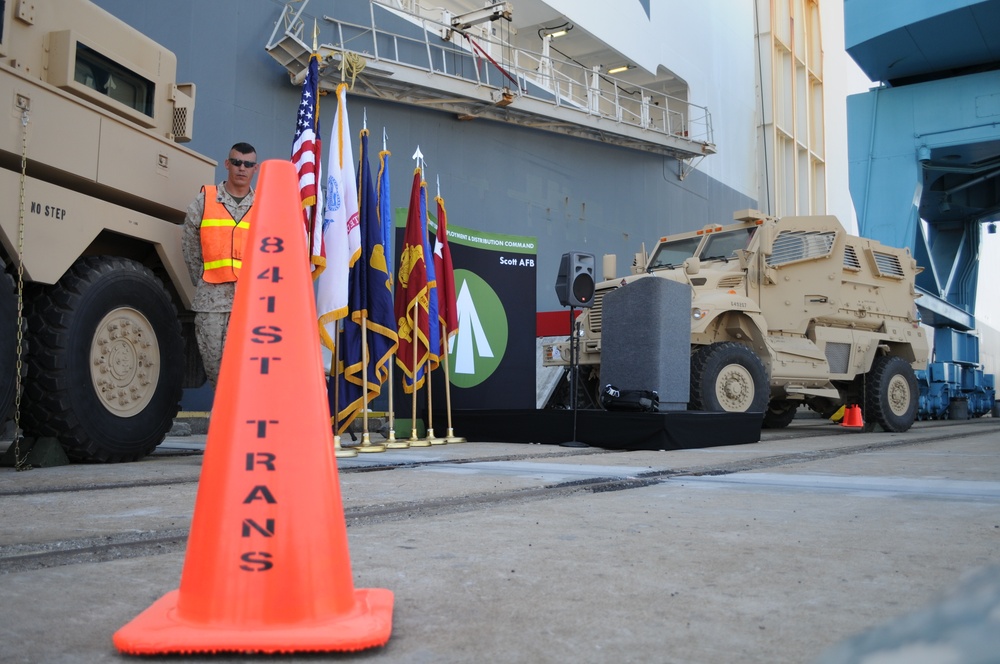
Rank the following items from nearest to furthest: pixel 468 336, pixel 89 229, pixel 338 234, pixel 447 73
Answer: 1. pixel 89 229
2. pixel 338 234
3. pixel 468 336
4. pixel 447 73

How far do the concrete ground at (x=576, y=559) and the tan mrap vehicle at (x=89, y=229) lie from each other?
1.73 ft

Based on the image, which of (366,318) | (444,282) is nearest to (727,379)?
(444,282)

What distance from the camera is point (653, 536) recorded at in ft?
7.64

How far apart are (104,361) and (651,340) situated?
4.23 m

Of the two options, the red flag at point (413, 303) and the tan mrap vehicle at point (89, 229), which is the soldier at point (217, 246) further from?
the red flag at point (413, 303)

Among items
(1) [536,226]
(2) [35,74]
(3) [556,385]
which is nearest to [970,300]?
(1) [536,226]

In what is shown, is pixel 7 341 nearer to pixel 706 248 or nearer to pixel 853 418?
pixel 706 248

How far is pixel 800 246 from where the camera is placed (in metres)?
9.74

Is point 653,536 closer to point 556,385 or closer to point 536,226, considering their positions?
point 556,385

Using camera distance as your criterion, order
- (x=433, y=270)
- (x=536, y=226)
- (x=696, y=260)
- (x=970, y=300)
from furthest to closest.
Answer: (x=970, y=300), (x=536, y=226), (x=696, y=260), (x=433, y=270)

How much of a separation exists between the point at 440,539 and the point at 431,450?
13.5ft

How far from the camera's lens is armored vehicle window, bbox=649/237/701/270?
10172 mm

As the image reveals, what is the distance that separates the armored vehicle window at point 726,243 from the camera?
972cm

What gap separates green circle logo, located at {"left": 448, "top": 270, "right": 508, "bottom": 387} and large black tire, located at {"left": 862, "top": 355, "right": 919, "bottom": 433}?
4490 millimetres
